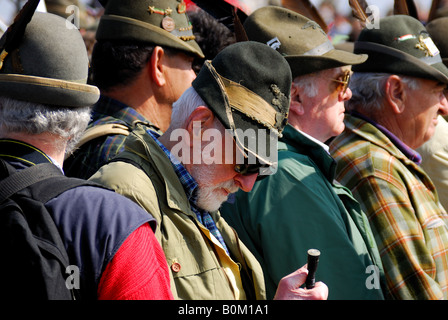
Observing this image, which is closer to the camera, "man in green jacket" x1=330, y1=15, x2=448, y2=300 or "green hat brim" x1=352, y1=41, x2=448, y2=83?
"man in green jacket" x1=330, y1=15, x2=448, y2=300

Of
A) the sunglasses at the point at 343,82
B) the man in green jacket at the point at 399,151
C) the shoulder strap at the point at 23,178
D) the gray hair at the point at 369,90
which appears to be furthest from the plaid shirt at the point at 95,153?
the gray hair at the point at 369,90

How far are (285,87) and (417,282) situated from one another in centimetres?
151

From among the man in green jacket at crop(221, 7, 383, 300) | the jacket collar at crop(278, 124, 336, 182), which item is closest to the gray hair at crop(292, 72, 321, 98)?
the man in green jacket at crop(221, 7, 383, 300)

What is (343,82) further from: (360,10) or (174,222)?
(174,222)

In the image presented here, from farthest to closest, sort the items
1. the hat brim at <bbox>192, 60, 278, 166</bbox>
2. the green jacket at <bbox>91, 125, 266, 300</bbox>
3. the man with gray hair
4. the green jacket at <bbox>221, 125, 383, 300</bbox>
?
1. the green jacket at <bbox>221, 125, 383, 300</bbox>
2. the hat brim at <bbox>192, 60, 278, 166</bbox>
3. the green jacket at <bbox>91, 125, 266, 300</bbox>
4. the man with gray hair

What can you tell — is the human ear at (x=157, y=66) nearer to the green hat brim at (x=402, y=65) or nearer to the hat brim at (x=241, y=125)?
the hat brim at (x=241, y=125)

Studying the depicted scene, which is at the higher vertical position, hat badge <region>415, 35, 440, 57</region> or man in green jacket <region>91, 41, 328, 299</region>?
man in green jacket <region>91, 41, 328, 299</region>

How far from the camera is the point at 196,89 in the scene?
3084 mm

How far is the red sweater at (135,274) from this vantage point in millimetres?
2133

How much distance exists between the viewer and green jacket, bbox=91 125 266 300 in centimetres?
268

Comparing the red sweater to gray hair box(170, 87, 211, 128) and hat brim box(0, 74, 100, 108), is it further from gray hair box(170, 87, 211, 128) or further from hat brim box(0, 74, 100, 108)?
gray hair box(170, 87, 211, 128)

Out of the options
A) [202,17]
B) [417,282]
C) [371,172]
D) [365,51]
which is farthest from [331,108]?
[202,17]

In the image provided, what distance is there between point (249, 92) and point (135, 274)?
116 cm

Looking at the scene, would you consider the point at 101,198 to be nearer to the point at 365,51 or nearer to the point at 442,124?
the point at 365,51
